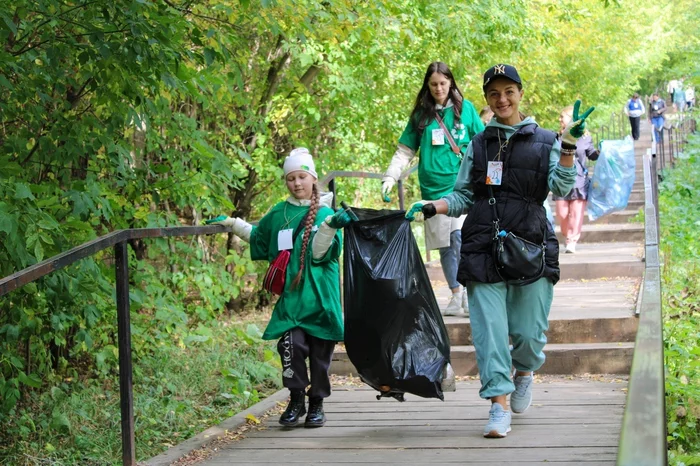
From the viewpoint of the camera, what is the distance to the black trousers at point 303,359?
5.04 meters

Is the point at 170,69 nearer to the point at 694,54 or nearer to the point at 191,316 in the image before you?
the point at 191,316

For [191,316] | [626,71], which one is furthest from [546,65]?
[191,316]

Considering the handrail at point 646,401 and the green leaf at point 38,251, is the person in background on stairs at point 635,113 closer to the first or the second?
the green leaf at point 38,251

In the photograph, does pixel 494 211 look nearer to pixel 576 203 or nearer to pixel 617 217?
pixel 576 203

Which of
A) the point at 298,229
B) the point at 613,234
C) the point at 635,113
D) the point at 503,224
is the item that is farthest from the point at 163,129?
the point at 635,113

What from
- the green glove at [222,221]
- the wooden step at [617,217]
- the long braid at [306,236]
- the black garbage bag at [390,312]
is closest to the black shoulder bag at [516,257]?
the black garbage bag at [390,312]

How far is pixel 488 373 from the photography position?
455 cm

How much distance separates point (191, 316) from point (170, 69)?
12.4ft

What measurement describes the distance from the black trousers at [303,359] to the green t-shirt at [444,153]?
1.81 meters

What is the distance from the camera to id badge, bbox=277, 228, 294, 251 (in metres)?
5.05

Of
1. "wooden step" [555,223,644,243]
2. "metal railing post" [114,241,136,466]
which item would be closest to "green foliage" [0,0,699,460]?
"metal railing post" [114,241,136,466]

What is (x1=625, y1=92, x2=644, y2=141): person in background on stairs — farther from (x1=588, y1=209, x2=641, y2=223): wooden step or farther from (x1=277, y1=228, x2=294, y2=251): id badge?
(x1=277, y1=228, x2=294, y2=251): id badge

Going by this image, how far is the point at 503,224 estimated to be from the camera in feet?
14.9

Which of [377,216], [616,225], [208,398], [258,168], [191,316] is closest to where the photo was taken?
[377,216]
